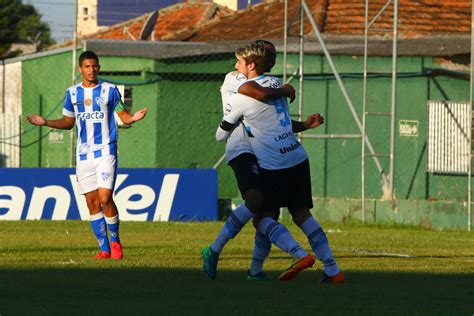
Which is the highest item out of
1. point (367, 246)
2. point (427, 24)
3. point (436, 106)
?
point (427, 24)

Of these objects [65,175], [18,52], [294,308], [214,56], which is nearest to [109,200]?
[294,308]

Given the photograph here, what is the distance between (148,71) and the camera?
30219 mm

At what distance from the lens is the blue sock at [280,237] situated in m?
11.0

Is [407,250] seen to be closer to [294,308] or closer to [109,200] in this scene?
[109,200]

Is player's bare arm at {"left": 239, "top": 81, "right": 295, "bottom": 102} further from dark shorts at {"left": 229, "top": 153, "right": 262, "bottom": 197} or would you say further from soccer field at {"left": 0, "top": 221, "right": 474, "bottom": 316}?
soccer field at {"left": 0, "top": 221, "right": 474, "bottom": 316}

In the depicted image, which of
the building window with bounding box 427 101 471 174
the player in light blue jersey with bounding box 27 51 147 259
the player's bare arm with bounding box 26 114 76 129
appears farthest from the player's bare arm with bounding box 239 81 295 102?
the building window with bounding box 427 101 471 174

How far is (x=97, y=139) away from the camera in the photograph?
1398 centimetres

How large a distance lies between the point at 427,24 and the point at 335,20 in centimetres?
229

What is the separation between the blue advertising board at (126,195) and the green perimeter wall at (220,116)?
338cm

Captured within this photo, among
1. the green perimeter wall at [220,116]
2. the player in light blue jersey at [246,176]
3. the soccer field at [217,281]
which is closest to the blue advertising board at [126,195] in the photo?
the green perimeter wall at [220,116]

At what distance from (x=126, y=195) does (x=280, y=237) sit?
1261 centimetres

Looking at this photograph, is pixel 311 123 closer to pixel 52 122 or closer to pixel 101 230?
pixel 101 230

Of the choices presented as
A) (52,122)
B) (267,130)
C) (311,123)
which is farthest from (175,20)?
(267,130)

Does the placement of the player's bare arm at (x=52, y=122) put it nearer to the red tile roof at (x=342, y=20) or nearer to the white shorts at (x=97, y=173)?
the white shorts at (x=97, y=173)
